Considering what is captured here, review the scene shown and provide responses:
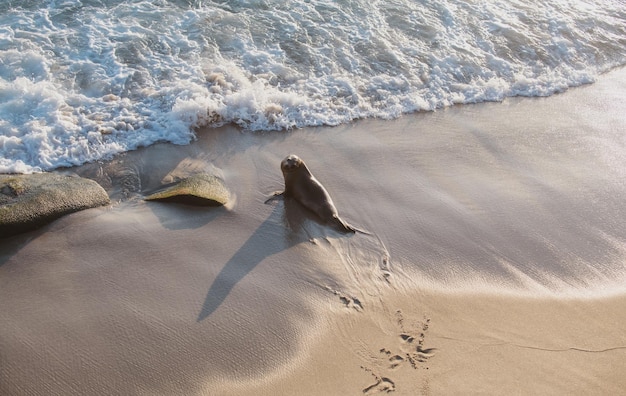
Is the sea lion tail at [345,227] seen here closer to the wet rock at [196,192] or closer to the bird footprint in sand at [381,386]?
the wet rock at [196,192]

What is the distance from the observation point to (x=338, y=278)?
199 inches

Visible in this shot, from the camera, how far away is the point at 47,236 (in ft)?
17.0

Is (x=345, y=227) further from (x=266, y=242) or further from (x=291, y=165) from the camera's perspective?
(x=291, y=165)

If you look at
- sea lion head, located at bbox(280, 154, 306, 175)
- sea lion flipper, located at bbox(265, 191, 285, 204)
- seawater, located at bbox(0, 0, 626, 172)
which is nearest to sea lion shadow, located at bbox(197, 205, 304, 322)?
sea lion flipper, located at bbox(265, 191, 285, 204)

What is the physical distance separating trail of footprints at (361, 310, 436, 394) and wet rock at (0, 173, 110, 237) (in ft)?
10.8

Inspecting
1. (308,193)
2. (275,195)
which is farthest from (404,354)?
(275,195)

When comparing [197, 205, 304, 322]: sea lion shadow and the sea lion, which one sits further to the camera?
the sea lion

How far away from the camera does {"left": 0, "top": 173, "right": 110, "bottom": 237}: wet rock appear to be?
518 centimetres

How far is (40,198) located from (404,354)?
373 centimetres

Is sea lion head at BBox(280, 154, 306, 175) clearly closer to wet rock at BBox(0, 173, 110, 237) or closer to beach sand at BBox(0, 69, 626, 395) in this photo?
beach sand at BBox(0, 69, 626, 395)

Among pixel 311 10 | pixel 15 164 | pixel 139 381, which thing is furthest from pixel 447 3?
pixel 139 381

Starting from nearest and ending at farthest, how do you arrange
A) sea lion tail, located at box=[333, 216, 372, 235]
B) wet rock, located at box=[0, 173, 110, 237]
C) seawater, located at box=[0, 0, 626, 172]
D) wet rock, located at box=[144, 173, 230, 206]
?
1. wet rock, located at box=[0, 173, 110, 237]
2. sea lion tail, located at box=[333, 216, 372, 235]
3. wet rock, located at box=[144, 173, 230, 206]
4. seawater, located at box=[0, 0, 626, 172]


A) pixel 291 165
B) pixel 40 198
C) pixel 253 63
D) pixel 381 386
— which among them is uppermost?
pixel 253 63

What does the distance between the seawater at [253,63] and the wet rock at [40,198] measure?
25.9 inches
